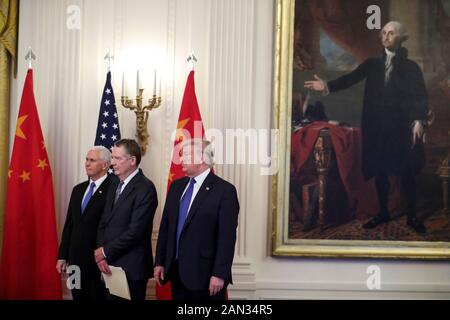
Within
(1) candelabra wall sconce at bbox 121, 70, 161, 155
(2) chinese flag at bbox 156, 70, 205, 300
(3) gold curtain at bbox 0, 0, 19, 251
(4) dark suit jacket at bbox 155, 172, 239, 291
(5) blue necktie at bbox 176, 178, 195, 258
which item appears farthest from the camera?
(3) gold curtain at bbox 0, 0, 19, 251

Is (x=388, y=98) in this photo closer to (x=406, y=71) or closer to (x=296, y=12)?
(x=406, y=71)

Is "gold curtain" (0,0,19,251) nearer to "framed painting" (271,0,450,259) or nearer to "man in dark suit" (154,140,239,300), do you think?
"man in dark suit" (154,140,239,300)

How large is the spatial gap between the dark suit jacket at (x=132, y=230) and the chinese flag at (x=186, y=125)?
978 mm

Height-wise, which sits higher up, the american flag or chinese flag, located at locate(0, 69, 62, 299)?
the american flag

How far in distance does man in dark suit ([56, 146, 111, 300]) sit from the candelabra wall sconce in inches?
32.0

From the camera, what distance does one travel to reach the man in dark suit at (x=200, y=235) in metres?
4.41

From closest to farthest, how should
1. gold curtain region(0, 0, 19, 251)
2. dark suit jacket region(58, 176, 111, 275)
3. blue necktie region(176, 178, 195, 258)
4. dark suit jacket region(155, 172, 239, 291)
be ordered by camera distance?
dark suit jacket region(155, 172, 239, 291)
blue necktie region(176, 178, 195, 258)
dark suit jacket region(58, 176, 111, 275)
gold curtain region(0, 0, 19, 251)

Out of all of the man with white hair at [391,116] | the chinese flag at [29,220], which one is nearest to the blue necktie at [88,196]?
the chinese flag at [29,220]

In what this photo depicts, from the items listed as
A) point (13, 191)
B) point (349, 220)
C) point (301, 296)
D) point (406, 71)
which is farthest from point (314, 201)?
point (13, 191)

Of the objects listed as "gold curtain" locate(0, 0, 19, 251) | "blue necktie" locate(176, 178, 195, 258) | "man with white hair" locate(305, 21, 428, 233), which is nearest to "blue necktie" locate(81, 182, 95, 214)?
"blue necktie" locate(176, 178, 195, 258)

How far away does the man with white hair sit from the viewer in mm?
6230

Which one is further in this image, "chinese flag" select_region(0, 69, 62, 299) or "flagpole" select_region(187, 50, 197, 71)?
"flagpole" select_region(187, 50, 197, 71)

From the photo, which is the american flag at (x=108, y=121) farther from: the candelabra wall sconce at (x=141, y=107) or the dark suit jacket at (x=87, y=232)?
the dark suit jacket at (x=87, y=232)

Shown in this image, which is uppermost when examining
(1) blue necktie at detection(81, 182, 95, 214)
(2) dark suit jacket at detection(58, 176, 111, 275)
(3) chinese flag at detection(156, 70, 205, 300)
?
(3) chinese flag at detection(156, 70, 205, 300)
